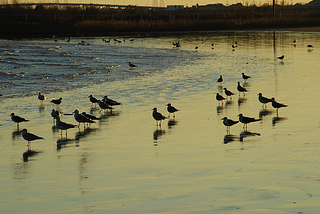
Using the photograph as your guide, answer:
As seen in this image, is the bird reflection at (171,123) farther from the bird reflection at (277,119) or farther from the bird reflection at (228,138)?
the bird reflection at (277,119)

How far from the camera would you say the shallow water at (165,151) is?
631cm

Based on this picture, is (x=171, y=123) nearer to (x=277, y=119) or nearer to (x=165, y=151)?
(x=165, y=151)

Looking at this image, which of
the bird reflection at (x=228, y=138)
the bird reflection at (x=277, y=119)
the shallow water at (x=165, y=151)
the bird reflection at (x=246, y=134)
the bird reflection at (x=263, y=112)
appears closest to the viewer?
the shallow water at (x=165, y=151)

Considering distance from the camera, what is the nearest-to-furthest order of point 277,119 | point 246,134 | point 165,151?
point 165,151 < point 246,134 < point 277,119

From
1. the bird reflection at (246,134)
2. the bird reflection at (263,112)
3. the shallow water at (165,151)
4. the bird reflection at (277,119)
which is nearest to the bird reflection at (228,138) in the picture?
the shallow water at (165,151)

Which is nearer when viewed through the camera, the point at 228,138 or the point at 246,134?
the point at 228,138

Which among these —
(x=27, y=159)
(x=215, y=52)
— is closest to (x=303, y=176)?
(x=27, y=159)

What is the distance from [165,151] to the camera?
9.07 metres

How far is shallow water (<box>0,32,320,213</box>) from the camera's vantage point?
6312 millimetres

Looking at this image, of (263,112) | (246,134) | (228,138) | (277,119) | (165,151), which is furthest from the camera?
(263,112)

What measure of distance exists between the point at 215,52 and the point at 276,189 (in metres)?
29.2

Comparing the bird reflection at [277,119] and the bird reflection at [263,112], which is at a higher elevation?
the bird reflection at [263,112]

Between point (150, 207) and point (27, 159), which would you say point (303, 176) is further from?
point (27, 159)

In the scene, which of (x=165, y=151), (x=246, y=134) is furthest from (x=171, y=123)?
(x=165, y=151)
